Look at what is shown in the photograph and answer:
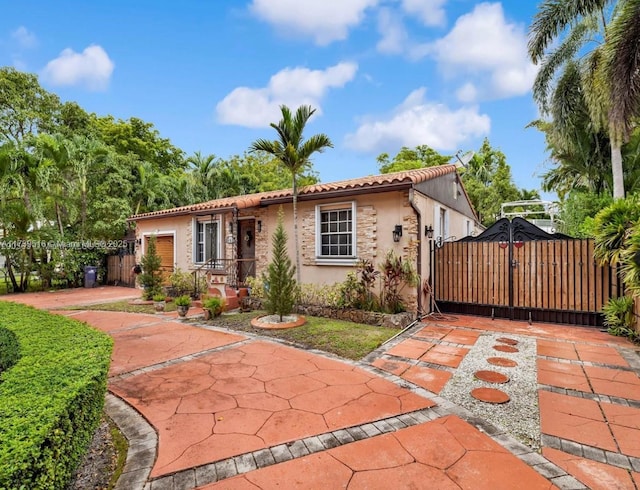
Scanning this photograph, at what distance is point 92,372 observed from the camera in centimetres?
264

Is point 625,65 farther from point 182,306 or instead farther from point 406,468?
point 182,306

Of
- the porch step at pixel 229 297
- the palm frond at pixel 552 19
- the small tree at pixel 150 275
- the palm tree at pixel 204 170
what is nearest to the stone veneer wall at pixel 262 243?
the porch step at pixel 229 297

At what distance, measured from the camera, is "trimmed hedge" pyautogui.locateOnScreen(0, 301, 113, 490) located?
1.72 metres

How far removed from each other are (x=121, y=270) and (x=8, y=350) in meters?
14.6

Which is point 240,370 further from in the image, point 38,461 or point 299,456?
point 38,461

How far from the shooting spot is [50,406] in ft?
6.89

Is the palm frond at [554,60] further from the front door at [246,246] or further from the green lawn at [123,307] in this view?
the green lawn at [123,307]

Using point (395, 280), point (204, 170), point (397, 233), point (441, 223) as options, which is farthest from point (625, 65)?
point (204, 170)

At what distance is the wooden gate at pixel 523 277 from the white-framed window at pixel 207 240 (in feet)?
23.9

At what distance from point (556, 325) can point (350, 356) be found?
5.36m

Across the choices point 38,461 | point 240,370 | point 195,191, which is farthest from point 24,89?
point 38,461

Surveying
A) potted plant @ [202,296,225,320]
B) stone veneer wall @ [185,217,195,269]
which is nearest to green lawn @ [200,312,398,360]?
potted plant @ [202,296,225,320]

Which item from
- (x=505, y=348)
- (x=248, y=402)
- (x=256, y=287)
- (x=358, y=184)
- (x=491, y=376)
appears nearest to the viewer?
(x=248, y=402)

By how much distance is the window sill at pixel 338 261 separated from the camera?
8.55 meters
